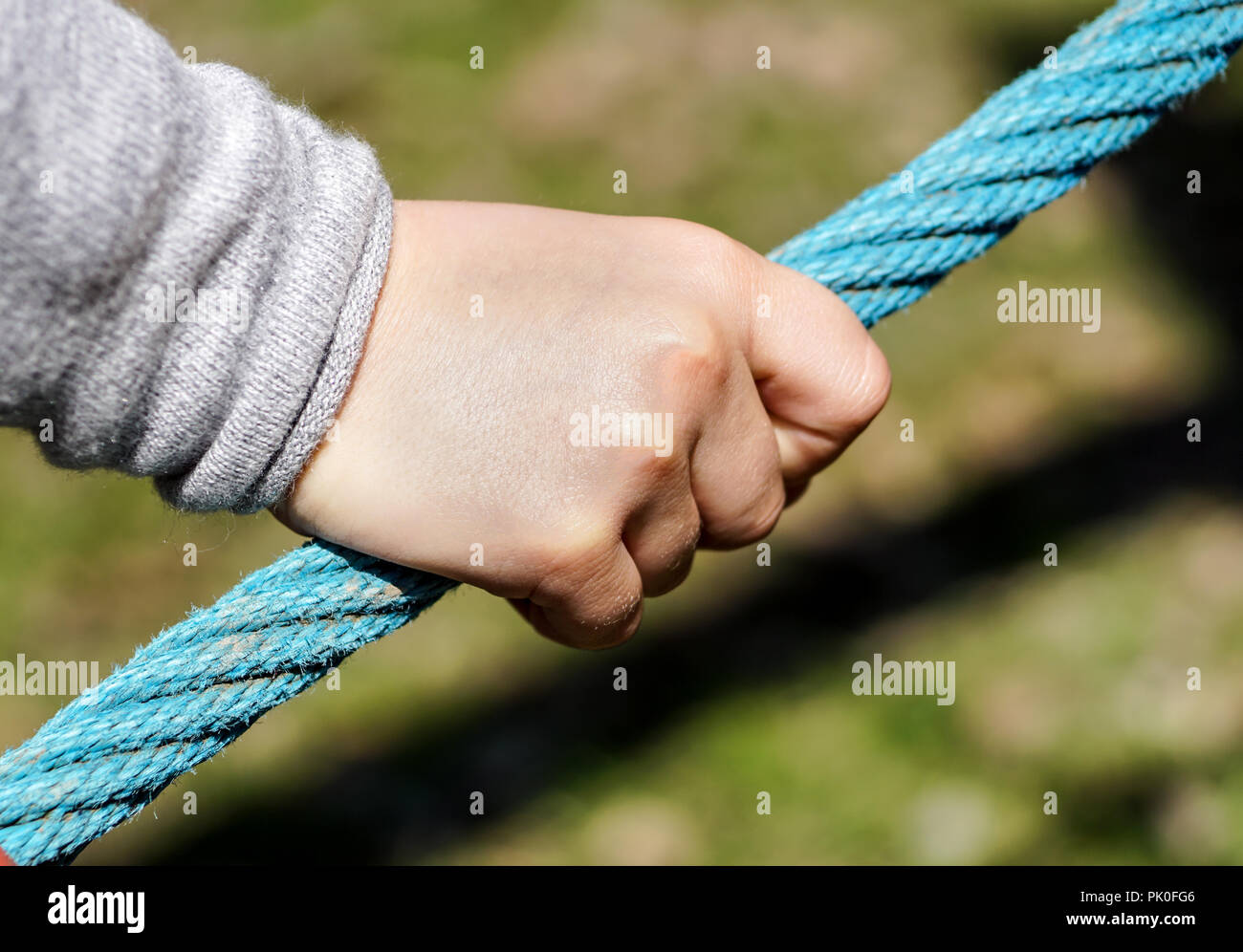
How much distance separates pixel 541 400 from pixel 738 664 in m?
0.93

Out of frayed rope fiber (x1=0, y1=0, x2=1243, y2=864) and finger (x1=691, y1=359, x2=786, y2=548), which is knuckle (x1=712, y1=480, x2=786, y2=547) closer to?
finger (x1=691, y1=359, x2=786, y2=548)

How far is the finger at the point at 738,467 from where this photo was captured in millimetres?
746

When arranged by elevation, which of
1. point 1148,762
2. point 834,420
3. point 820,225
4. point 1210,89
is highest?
point 1210,89

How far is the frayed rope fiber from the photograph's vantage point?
719mm

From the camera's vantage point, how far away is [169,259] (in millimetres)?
602

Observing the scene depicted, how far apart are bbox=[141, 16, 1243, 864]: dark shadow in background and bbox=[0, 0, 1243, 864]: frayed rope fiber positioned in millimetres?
727

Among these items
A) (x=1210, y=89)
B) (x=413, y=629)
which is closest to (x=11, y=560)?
(x=413, y=629)

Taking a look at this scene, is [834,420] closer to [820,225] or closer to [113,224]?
[820,225]

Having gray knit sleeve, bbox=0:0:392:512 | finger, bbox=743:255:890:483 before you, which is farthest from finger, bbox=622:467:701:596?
gray knit sleeve, bbox=0:0:392:512

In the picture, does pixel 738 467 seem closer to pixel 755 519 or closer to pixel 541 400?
pixel 755 519

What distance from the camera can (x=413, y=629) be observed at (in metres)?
1.60

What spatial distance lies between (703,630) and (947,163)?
2.80 feet

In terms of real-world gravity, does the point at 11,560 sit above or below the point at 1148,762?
above

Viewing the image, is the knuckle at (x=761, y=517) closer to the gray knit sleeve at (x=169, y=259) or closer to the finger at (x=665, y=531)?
the finger at (x=665, y=531)
